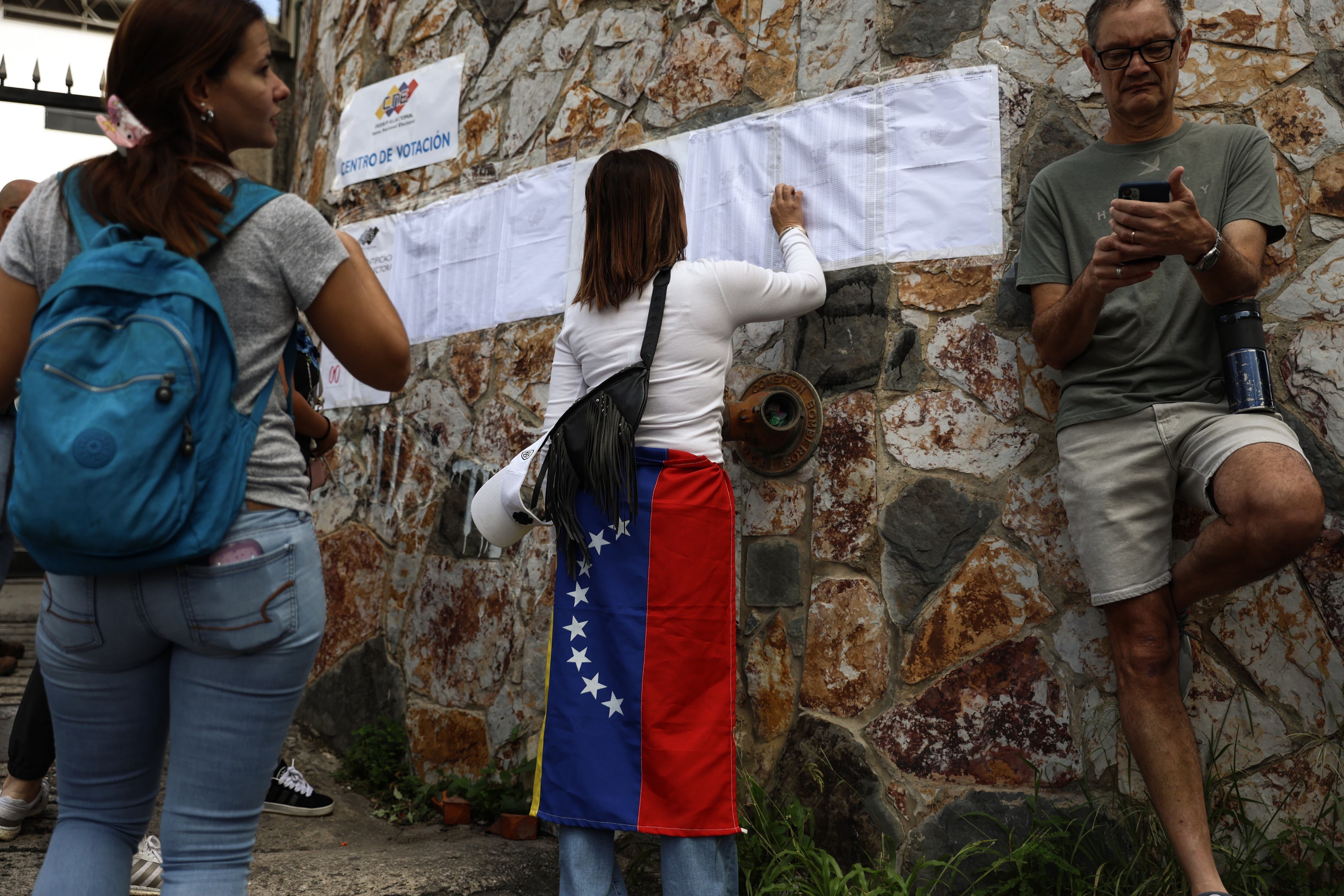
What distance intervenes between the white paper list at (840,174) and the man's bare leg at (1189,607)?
45.6 inches

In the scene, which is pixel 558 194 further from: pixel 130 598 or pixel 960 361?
pixel 130 598

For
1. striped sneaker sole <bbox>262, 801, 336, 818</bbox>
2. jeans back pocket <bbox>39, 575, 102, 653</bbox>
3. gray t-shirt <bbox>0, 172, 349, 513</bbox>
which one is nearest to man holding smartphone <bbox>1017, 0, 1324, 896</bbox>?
gray t-shirt <bbox>0, 172, 349, 513</bbox>

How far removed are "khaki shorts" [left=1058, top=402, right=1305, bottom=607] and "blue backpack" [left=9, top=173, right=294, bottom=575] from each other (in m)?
1.87

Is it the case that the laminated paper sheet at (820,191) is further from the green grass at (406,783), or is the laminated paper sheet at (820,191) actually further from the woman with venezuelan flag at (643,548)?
the green grass at (406,783)

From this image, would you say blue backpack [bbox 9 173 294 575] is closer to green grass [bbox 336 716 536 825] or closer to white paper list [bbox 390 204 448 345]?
green grass [bbox 336 716 536 825]

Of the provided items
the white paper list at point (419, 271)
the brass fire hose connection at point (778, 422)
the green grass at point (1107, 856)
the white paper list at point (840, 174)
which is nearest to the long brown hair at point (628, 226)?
the brass fire hose connection at point (778, 422)

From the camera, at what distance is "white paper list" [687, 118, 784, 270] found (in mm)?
3219

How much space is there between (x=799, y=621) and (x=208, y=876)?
181 centimetres

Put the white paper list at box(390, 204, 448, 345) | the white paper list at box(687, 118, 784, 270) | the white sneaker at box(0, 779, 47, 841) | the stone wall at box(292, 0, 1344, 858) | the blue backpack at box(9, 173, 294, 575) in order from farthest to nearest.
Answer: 1. the white paper list at box(390, 204, 448, 345)
2. the white paper list at box(687, 118, 784, 270)
3. the white sneaker at box(0, 779, 47, 841)
4. the stone wall at box(292, 0, 1344, 858)
5. the blue backpack at box(9, 173, 294, 575)

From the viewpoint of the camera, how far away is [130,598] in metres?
1.41

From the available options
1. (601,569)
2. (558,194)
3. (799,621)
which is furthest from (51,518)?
(558,194)

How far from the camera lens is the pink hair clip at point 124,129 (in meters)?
1.49

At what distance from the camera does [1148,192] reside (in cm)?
214

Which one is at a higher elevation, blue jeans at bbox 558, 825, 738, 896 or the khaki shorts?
the khaki shorts
